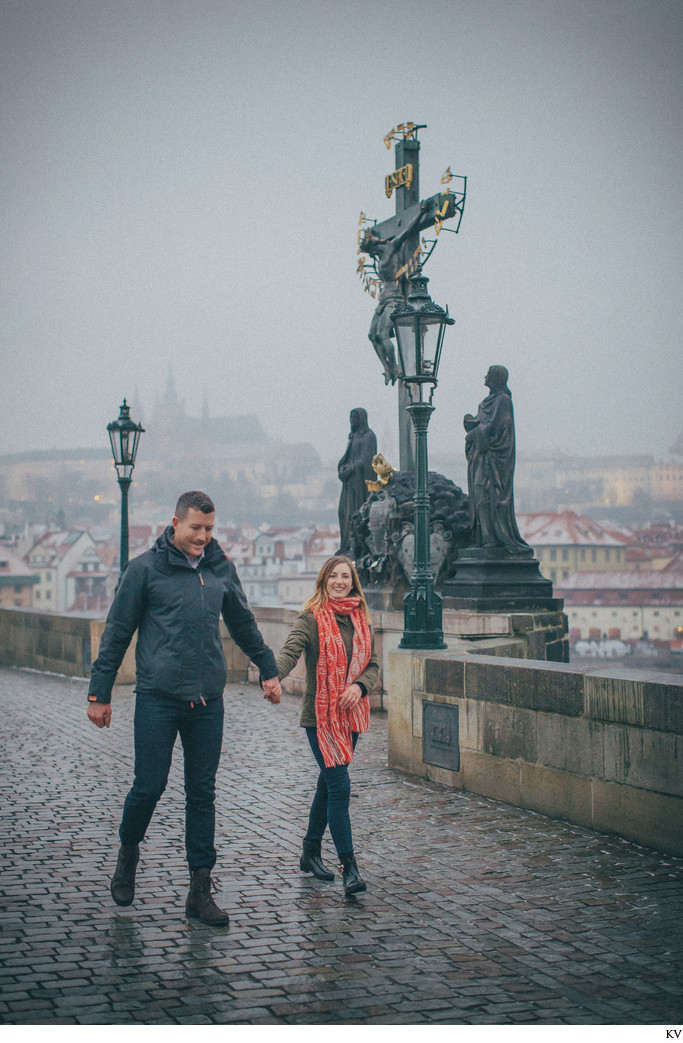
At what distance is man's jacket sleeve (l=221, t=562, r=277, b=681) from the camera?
4738 millimetres

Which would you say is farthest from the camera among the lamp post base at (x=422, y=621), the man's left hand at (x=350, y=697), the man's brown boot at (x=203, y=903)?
the lamp post base at (x=422, y=621)

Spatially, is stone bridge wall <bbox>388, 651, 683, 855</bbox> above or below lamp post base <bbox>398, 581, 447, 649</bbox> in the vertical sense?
below

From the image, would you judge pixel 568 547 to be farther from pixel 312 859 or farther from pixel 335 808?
pixel 335 808

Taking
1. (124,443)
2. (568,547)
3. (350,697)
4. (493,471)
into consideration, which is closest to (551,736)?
(350,697)

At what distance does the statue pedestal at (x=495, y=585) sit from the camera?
11039mm

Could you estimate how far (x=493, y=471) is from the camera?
11.5 metres

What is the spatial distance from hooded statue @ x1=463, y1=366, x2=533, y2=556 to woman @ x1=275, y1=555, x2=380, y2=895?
21.0 feet

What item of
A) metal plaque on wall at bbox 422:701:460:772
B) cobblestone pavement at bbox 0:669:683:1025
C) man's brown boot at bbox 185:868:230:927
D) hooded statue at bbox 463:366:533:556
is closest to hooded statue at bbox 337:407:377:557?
hooded statue at bbox 463:366:533:556

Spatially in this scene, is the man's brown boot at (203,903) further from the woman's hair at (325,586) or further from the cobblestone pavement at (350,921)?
the woman's hair at (325,586)

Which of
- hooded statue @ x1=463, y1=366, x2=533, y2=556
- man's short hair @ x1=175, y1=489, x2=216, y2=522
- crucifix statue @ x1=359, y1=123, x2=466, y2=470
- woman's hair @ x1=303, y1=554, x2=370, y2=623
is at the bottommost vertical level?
woman's hair @ x1=303, y1=554, x2=370, y2=623

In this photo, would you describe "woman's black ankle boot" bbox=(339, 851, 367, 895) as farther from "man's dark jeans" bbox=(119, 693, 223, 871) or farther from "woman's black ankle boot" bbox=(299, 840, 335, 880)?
"man's dark jeans" bbox=(119, 693, 223, 871)

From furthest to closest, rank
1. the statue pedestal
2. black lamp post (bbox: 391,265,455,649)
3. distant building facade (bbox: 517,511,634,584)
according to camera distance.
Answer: distant building facade (bbox: 517,511,634,584) < the statue pedestal < black lamp post (bbox: 391,265,455,649)

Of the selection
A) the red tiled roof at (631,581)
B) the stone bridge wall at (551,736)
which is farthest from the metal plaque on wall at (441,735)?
the red tiled roof at (631,581)

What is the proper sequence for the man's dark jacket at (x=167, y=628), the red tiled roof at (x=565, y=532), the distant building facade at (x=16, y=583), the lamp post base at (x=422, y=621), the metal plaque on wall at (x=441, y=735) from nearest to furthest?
the man's dark jacket at (x=167, y=628)
the metal plaque on wall at (x=441, y=735)
the lamp post base at (x=422, y=621)
the distant building facade at (x=16, y=583)
the red tiled roof at (x=565, y=532)
